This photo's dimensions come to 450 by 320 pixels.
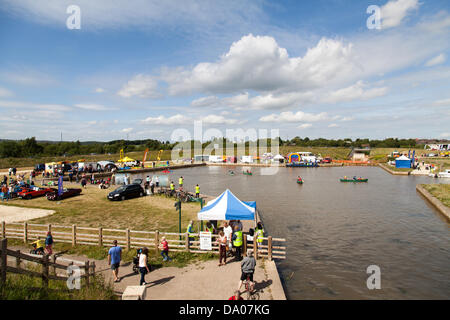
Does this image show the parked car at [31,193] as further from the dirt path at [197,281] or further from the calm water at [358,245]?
the calm water at [358,245]

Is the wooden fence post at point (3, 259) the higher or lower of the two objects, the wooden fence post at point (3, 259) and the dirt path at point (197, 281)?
the higher

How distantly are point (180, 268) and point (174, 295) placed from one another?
7.69ft

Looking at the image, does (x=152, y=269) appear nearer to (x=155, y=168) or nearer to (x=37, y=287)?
(x=37, y=287)

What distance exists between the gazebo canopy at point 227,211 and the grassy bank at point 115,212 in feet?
12.2

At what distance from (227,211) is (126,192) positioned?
16049 mm

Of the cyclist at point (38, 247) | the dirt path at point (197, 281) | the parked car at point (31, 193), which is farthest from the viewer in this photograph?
the parked car at point (31, 193)

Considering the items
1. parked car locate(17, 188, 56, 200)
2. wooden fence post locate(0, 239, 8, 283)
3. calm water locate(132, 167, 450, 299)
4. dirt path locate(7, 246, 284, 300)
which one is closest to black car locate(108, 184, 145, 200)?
parked car locate(17, 188, 56, 200)

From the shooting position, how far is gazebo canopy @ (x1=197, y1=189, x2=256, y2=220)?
43.3 ft

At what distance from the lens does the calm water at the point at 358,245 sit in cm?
1134

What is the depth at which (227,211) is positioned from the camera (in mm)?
13375

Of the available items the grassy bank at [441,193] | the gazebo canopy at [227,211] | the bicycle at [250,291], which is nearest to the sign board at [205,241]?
the gazebo canopy at [227,211]

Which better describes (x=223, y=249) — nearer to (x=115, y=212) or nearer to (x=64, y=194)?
(x=115, y=212)

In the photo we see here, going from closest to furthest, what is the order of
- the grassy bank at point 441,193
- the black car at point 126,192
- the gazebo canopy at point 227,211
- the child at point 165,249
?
the child at point 165,249 → the gazebo canopy at point 227,211 → the black car at point 126,192 → the grassy bank at point 441,193
